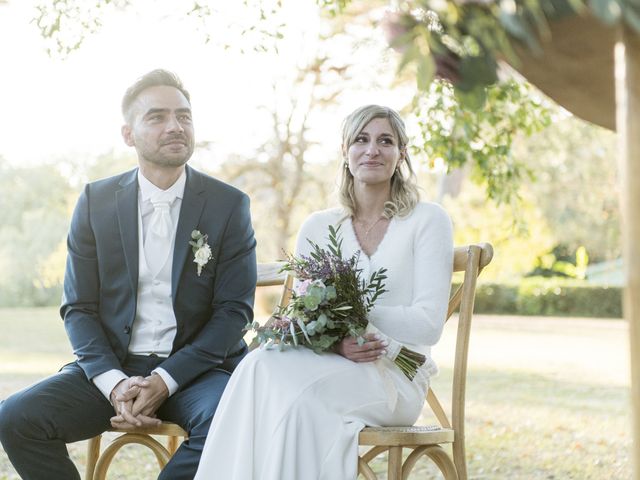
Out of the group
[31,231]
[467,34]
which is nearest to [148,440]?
[467,34]

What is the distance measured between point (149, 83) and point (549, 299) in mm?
25723

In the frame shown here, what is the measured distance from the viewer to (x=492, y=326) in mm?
23297

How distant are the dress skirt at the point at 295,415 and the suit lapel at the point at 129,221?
2.42ft

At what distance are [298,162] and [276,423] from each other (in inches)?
888

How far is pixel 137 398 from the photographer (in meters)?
3.61

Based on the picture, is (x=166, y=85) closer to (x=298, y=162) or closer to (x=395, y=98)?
(x=395, y=98)

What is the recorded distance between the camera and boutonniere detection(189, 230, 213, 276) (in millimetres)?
3881

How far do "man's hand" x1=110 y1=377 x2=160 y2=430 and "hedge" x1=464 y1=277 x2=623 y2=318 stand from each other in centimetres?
2509

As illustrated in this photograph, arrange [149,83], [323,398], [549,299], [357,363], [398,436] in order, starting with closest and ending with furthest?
[398,436] < [323,398] < [357,363] < [149,83] < [549,299]

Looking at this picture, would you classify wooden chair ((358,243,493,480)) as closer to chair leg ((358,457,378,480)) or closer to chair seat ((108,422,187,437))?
chair leg ((358,457,378,480))

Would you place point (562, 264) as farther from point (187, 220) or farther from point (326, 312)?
point (326, 312)

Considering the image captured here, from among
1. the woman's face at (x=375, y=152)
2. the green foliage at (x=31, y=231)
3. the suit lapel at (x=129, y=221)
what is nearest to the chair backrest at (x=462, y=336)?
the woman's face at (x=375, y=152)

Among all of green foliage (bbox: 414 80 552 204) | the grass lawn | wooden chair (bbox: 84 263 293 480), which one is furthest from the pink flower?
the grass lawn

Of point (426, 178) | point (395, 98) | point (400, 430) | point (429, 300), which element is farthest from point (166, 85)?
point (426, 178)
